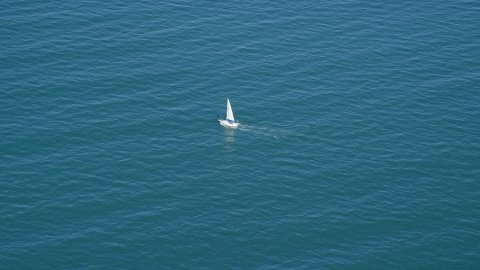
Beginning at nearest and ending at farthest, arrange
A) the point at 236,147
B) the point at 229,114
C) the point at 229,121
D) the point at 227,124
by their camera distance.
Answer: the point at 236,147 < the point at 229,114 < the point at 229,121 < the point at 227,124

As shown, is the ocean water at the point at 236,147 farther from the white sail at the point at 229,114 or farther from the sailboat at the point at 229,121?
the white sail at the point at 229,114

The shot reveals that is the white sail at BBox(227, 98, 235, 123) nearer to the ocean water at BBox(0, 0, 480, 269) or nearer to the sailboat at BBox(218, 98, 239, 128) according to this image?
the sailboat at BBox(218, 98, 239, 128)

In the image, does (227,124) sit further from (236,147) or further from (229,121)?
(236,147)

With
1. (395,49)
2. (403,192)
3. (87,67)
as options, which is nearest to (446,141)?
(403,192)

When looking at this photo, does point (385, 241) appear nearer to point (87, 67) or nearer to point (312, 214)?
point (312, 214)

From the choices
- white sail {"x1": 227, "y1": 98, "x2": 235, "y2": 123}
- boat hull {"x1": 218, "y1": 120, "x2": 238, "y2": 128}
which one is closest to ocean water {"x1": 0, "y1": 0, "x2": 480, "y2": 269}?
boat hull {"x1": 218, "y1": 120, "x2": 238, "y2": 128}

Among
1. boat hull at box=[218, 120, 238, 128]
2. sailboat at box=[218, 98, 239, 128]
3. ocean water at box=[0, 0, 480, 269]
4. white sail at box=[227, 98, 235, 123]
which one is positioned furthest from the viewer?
boat hull at box=[218, 120, 238, 128]

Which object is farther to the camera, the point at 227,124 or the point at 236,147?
the point at 227,124

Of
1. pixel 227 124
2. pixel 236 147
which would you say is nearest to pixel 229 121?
pixel 227 124
